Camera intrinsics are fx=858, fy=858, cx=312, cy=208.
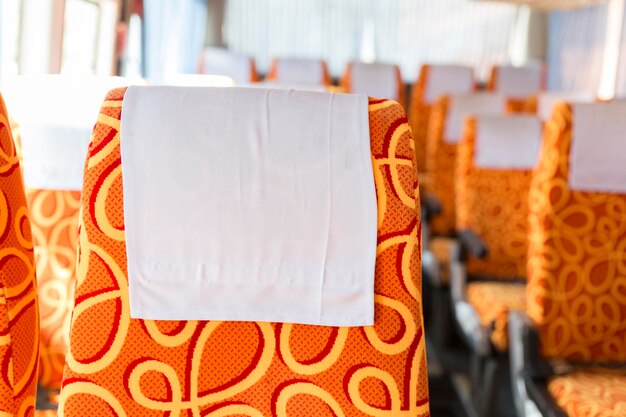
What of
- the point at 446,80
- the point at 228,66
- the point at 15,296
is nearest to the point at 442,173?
the point at 15,296

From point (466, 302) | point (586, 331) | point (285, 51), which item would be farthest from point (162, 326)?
point (285, 51)

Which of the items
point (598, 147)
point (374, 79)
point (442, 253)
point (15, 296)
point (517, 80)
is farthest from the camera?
point (517, 80)

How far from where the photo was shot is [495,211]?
2.78 meters

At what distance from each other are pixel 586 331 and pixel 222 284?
1110mm

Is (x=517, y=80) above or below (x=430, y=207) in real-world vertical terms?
above

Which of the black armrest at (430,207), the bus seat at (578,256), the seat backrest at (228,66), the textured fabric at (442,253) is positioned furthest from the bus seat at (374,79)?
the bus seat at (578,256)

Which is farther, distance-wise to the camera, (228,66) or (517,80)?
(517,80)

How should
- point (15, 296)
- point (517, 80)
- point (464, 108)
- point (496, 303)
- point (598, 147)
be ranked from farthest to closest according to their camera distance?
point (517, 80)
point (464, 108)
point (496, 303)
point (598, 147)
point (15, 296)

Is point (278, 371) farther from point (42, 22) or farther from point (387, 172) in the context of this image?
point (42, 22)

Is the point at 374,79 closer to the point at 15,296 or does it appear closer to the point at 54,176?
the point at 54,176

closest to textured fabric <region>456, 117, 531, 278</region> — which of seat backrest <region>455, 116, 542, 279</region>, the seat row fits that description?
seat backrest <region>455, 116, 542, 279</region>

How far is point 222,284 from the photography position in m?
1.06

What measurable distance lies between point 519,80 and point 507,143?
4.70 m

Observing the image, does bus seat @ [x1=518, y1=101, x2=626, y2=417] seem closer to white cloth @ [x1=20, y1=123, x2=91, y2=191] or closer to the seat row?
the seat row
